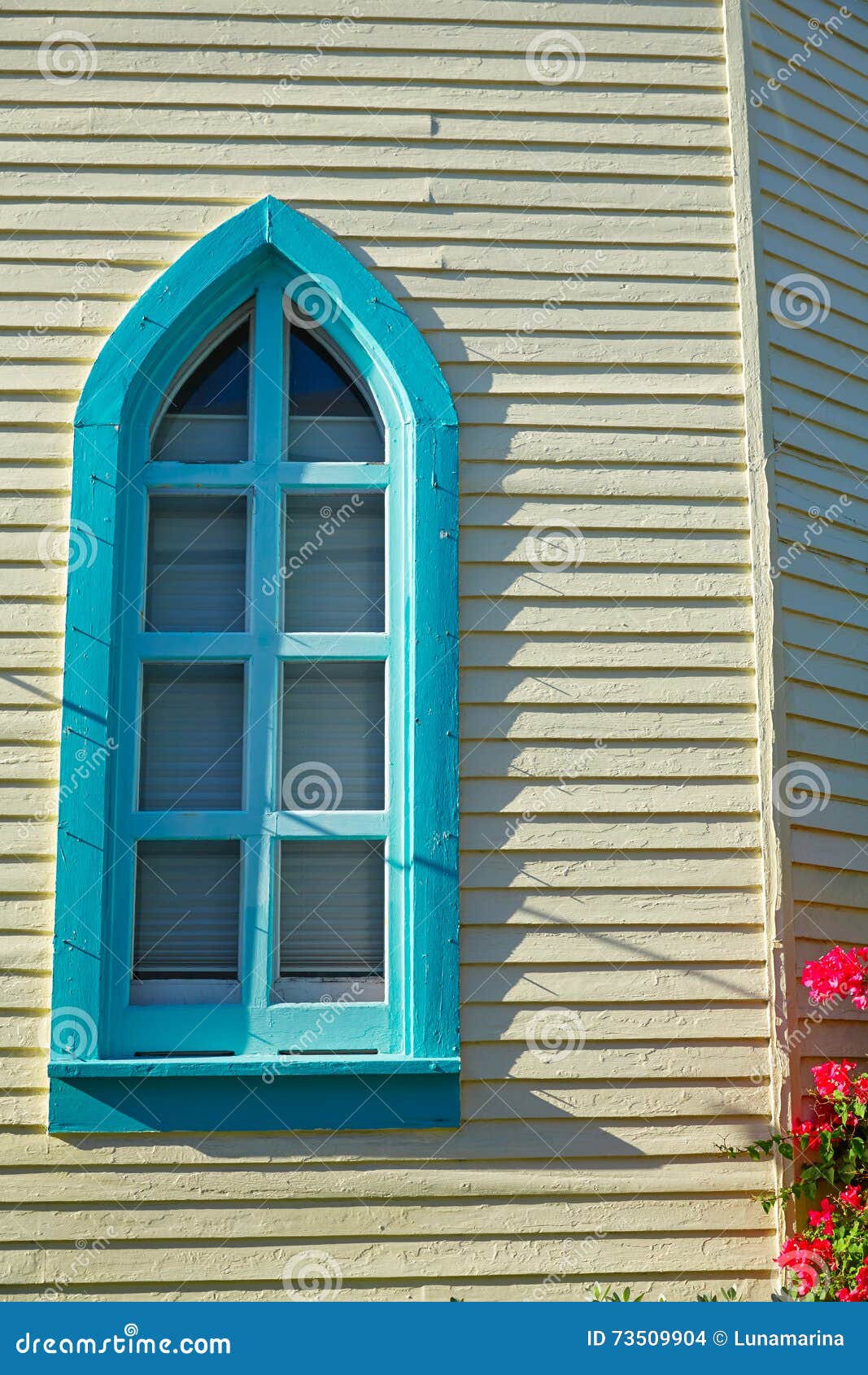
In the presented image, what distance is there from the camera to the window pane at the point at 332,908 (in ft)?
14.1

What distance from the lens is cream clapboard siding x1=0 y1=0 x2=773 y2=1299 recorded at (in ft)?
13.3

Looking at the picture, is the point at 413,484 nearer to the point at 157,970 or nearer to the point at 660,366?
the point at 660,366

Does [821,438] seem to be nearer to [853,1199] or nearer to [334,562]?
[334,562]

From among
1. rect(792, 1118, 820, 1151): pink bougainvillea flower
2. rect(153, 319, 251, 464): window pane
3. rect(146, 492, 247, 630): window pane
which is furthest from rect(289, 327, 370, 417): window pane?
rect(792, 1118, 820, 1151): pink bougainvillea flower

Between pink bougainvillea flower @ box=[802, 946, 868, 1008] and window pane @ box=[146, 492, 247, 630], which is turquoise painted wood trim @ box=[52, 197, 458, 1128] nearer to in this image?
window pane @ box=[146, 492, 247, 630]

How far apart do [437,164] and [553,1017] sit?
2.96 m

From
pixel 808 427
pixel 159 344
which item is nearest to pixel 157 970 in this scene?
pixel 159 344

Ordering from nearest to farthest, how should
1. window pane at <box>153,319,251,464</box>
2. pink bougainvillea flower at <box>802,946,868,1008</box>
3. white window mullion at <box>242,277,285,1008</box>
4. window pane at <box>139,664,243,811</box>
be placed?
pink bougainvillea flower at <box>802,946,868,1008</box> < white window mullion at <box>242,277,285,1008</box> < window pane at <box>139,664,243,811</box> < window pane at <box>153,319,251,464</box>

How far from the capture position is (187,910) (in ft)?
14.1

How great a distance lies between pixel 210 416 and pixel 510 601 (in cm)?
124

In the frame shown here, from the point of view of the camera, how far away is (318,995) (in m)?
4.25

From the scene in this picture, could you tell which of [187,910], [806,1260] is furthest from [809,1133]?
[187,910]

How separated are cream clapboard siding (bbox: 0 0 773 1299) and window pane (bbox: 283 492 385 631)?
1.10 ft

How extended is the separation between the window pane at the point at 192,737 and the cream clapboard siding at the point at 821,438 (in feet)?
6.14
